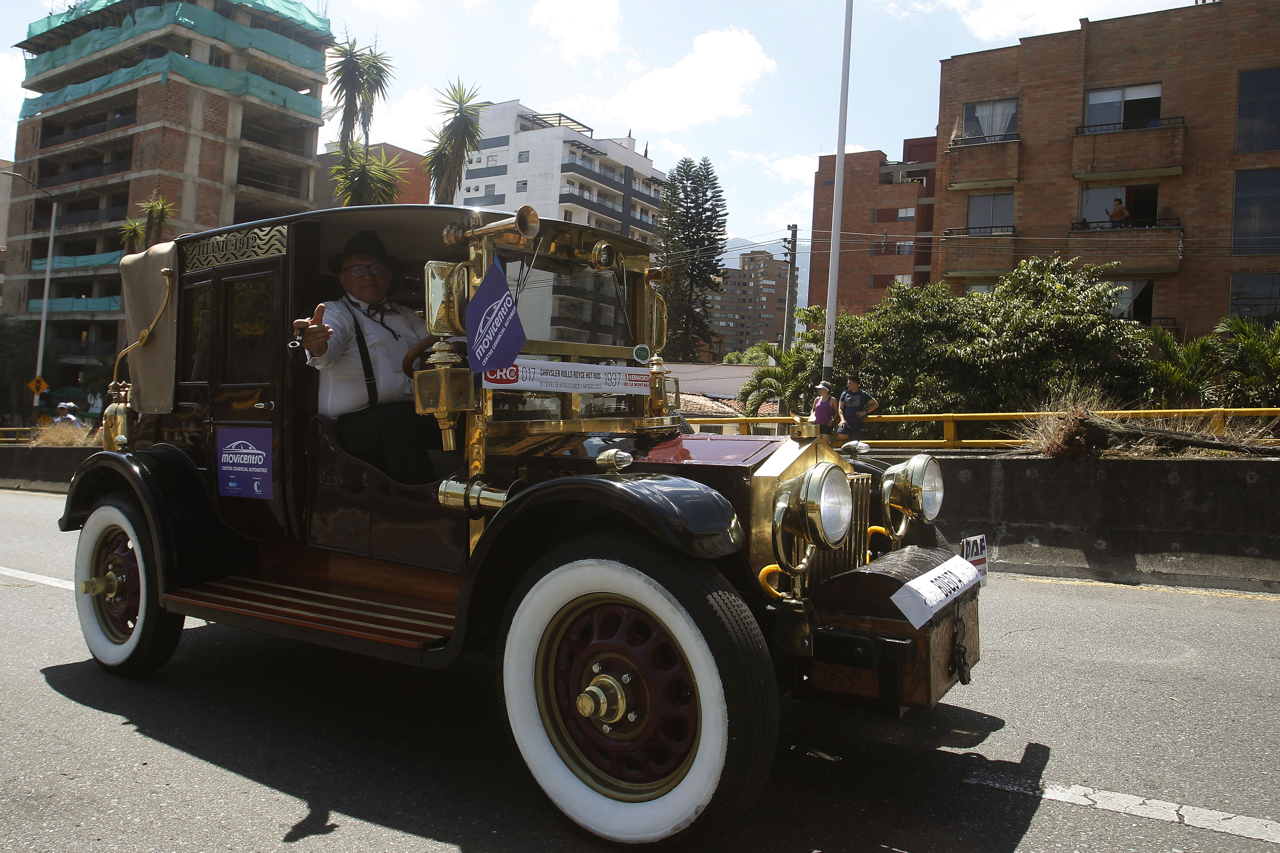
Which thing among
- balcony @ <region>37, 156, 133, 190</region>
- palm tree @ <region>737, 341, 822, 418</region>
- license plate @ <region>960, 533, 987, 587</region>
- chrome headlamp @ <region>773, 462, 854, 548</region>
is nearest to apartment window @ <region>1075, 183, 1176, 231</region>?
palm tree @ <region>737, 341, 822, 418</region>

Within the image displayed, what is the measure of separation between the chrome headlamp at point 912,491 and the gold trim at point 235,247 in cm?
288

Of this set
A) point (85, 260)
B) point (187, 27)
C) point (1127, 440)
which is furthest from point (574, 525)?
point (85, 260)

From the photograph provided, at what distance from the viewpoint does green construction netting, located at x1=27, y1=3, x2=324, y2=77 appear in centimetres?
4475

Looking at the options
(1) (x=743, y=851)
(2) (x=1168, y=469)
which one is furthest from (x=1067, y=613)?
(1) (x=743, y=851)

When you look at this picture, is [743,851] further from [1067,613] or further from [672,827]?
[1067,613]

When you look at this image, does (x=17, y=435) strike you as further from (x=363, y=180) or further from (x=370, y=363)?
(x=370, y=363)

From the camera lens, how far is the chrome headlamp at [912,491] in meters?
3.49

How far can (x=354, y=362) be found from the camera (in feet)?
12.7

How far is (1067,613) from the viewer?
542 cm

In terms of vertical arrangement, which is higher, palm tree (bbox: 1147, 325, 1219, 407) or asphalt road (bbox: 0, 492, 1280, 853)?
A: palm tree (bbox: 1147, 325, 1219, 407)

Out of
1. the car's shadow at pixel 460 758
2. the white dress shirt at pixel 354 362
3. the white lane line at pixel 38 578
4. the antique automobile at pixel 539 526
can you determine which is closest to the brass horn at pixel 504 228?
the antique automobile at pixel 539 526

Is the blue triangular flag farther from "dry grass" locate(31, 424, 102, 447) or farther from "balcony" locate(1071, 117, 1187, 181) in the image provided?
"balcony" locate(1071, 117, 1187, 181)

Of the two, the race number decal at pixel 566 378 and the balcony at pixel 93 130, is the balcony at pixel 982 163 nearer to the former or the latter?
the race number decal at pixel 566 378

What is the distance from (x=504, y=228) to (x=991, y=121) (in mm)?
27662
